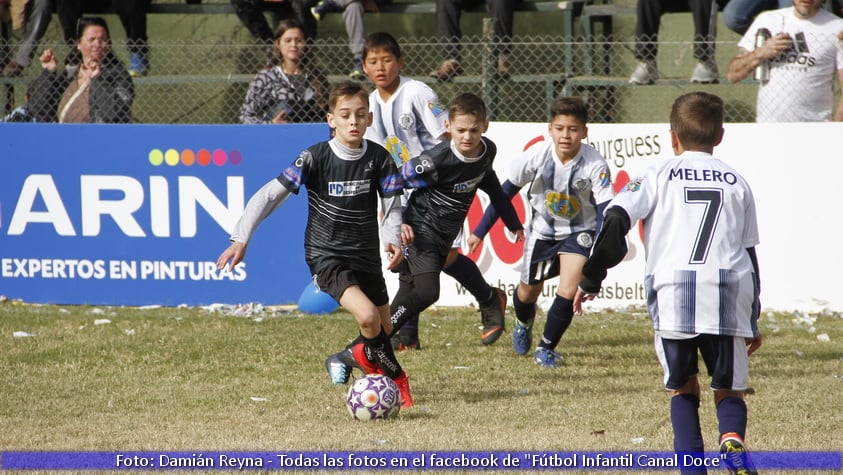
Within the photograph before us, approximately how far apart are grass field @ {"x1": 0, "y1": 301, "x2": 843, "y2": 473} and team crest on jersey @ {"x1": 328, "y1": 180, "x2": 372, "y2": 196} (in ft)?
3.88

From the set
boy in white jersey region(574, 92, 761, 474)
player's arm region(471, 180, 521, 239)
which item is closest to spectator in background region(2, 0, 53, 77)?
player's arm region(471, 180, 521, 239)

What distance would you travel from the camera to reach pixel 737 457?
4.00 meters

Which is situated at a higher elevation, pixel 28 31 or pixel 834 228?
pixel 28 31

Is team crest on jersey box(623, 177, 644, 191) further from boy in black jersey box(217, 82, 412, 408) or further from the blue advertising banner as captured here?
the blue advertising banner

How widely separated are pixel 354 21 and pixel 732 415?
7925 millimetres

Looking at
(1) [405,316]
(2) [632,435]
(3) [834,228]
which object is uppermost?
(3) [834,228]

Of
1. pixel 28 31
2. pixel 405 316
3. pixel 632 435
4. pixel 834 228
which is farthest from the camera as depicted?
pixel 28 31

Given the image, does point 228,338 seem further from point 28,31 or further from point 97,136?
point 28,31


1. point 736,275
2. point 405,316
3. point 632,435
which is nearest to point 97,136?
point 405,316

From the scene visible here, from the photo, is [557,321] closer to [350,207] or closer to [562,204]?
[562,204]

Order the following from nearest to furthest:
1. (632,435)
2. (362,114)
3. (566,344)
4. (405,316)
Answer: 1. (632,435)
2. (362,114)
3. (405,316)
4. (566,344)

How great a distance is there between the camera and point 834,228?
28.7 feet

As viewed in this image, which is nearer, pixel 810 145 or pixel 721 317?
pixel 721 317

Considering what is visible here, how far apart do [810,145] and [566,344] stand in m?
2.81
